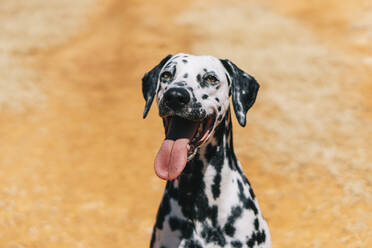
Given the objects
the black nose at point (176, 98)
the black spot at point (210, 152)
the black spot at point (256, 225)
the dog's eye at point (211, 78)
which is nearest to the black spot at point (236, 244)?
the black spot at point (256, 225)

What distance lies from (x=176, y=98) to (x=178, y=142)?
0.37 metres

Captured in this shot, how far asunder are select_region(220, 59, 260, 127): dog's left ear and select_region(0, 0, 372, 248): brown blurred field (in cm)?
360

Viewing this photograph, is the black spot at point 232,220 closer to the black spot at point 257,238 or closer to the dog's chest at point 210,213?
the dog's chest at point 210,213

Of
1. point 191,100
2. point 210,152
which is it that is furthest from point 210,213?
point 191,100

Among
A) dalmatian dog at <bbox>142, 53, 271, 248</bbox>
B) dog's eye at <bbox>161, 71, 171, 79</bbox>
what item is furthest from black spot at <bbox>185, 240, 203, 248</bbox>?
dog's eye at <bbox>161, 71, 171, 79</bbox>

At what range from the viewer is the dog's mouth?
3844mm

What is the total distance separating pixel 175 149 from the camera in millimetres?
3857

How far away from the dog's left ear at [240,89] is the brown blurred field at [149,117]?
3604 mm

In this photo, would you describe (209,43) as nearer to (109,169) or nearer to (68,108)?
(68,108)

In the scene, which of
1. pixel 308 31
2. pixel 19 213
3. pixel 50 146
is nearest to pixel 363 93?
pixel 308 31

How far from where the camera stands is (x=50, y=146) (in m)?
10.3

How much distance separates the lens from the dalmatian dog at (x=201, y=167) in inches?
152

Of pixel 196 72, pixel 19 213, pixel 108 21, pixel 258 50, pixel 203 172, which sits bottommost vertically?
pixel 19 213

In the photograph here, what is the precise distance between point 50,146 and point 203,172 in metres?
6.91
